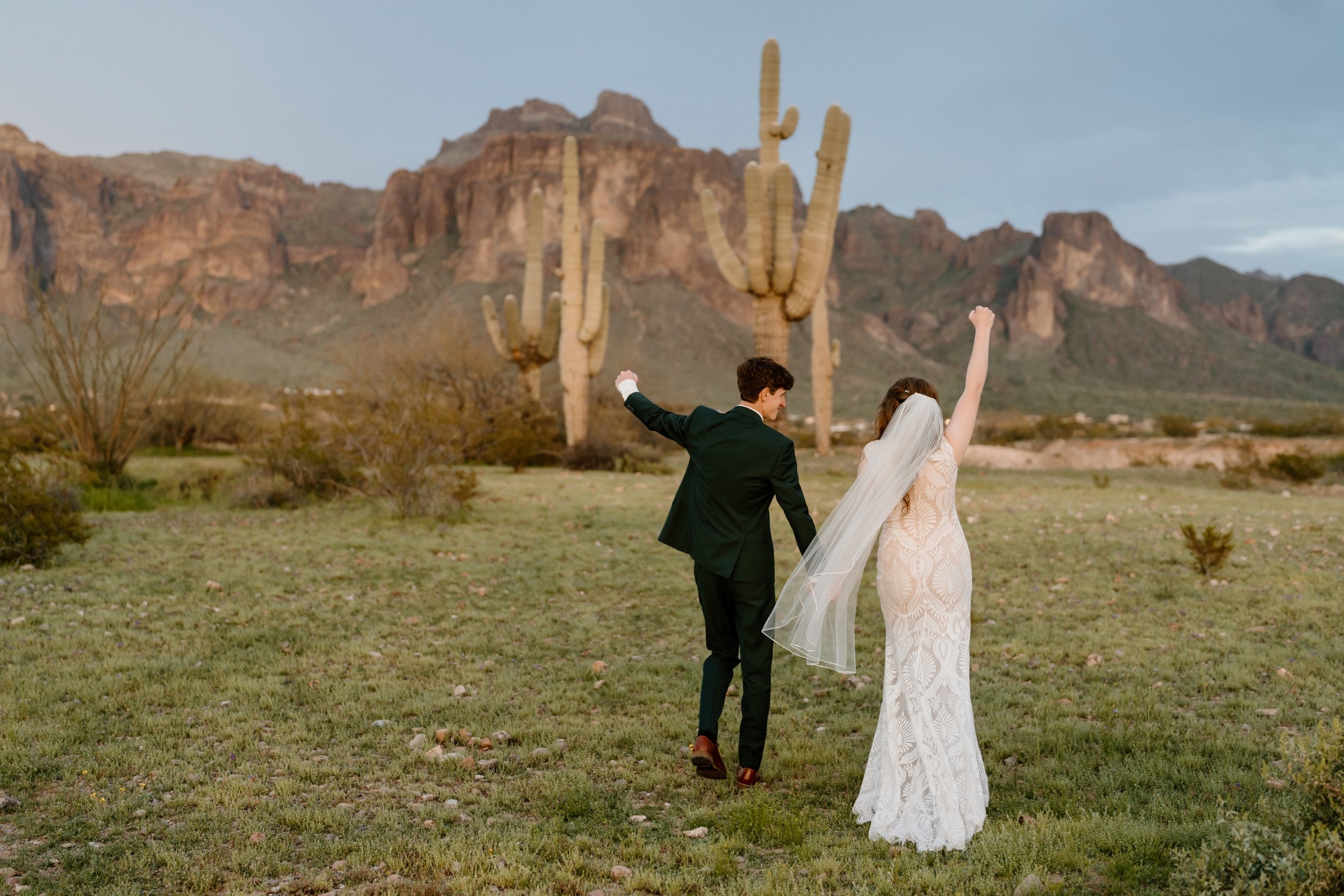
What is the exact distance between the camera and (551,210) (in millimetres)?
95562

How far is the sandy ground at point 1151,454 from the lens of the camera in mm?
25172

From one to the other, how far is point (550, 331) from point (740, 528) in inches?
858

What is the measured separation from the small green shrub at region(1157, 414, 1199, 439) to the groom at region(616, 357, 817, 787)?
1322 inches

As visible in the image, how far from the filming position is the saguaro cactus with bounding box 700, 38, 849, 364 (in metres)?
16.9

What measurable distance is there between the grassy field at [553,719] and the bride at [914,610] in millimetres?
239

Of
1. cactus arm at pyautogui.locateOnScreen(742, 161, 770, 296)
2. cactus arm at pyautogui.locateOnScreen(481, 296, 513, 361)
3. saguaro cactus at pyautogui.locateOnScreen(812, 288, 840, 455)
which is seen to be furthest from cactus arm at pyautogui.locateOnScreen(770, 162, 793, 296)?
saguaro cactus at pyautogui.locateOnScreen(812, 288, 840, 455)

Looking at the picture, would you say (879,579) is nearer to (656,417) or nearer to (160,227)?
(656,417)

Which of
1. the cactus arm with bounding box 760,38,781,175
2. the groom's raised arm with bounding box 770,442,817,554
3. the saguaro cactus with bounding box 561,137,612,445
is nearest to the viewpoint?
the groom's raised arm with bounding box 770,442,817,554

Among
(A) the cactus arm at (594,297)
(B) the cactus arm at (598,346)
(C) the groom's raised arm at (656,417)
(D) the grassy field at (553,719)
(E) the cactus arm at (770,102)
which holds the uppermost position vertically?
(E) the cactus arm at (770,102)

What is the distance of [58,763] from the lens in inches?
181

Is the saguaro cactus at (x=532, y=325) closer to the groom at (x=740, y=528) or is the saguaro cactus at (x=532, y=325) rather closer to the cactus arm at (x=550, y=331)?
the cactus arm at (x=550, y=331)

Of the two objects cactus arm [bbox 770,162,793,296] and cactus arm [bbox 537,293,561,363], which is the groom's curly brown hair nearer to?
cactus arm [bbox 770,162,793,296]

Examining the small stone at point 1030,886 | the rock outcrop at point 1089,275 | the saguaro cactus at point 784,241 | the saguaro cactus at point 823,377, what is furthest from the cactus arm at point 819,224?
the rock outcrop at point 1089,275

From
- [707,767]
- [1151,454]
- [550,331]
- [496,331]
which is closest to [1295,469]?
[1151,454]
